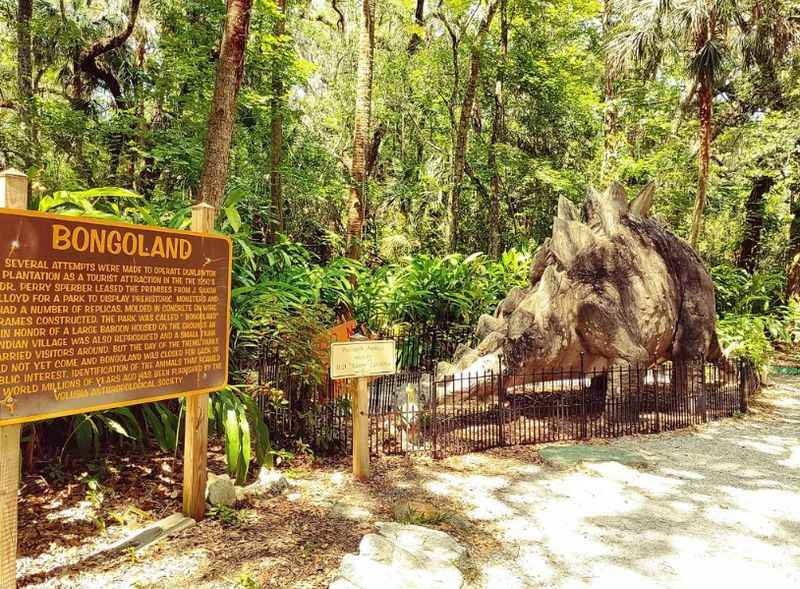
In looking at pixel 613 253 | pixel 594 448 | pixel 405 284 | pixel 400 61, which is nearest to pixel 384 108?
pixel 400 61

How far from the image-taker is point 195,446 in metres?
3.94

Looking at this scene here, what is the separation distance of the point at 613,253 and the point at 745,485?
320 centimetres

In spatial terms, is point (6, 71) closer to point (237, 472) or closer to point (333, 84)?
point (333, 84)

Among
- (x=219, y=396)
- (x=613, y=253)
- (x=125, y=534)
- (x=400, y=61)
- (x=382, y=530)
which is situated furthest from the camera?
(x=400, y=61)

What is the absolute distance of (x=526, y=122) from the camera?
19484 mm

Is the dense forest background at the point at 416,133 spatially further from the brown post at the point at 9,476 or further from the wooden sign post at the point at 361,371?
the brown post at the point at 9,476

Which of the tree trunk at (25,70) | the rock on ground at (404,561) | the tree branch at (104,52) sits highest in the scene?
the tree branch at (104,52)

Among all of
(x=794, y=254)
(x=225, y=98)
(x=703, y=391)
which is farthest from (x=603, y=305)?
(x=794, y=254)

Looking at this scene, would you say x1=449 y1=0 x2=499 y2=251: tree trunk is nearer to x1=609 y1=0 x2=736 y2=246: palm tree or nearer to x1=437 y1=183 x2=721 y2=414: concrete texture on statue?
x1=609 y1=0 x2=736 y2=246: palm tree

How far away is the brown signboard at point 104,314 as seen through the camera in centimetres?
276

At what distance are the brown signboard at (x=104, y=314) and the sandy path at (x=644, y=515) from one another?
2450 millimetres

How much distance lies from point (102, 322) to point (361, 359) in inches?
94.6

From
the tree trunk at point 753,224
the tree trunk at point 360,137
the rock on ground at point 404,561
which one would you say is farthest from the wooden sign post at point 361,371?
the tree trunk at point 753,224

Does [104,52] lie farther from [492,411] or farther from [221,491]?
[221,491]
